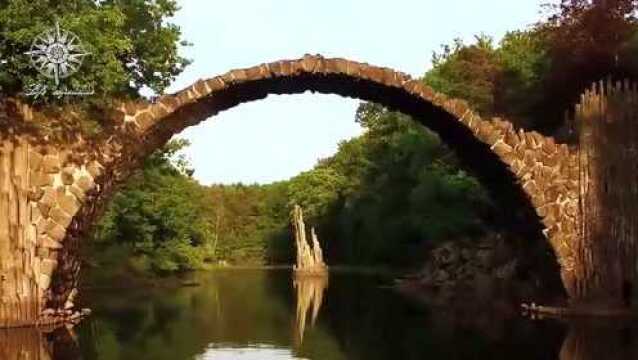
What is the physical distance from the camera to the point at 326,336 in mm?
16484

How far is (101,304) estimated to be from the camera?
2770 cm

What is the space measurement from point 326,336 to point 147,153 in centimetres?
702

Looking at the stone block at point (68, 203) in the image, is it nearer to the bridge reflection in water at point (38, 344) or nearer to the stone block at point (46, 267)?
the stone block at point (46, 267)

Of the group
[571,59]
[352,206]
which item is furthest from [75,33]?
[352,206]

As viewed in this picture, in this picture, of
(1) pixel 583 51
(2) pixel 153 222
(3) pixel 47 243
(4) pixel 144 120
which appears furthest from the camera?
(2) pixel 153 222

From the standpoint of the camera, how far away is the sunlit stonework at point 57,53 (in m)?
18.4

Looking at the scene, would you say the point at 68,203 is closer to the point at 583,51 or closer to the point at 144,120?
the point at 144,120

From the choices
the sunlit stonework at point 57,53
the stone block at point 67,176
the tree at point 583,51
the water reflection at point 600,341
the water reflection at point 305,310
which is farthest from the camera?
the tree at point 583,51

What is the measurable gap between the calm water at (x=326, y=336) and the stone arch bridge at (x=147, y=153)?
4.56ft

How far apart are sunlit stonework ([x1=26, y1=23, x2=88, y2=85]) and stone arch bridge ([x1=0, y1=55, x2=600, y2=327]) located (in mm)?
1000

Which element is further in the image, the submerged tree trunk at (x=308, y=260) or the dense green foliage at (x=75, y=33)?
the submerged tree trunk at (x=308, y=260)

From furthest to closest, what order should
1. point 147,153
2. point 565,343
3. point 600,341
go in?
point 147,153 → point 600,341 → point 565,343

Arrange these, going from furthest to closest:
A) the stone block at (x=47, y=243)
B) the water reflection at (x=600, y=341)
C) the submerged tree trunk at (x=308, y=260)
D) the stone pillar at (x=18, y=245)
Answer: the submerged tree trunk at (x=308, y=260) → the stone block at (x=47, y=243) → the stone pillar at (x=18, y=245) → the water reflection at (x=600, y=341)

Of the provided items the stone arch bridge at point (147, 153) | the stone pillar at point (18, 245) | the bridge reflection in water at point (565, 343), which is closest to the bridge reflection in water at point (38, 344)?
the bridge reflection in water at point (565, 343)
